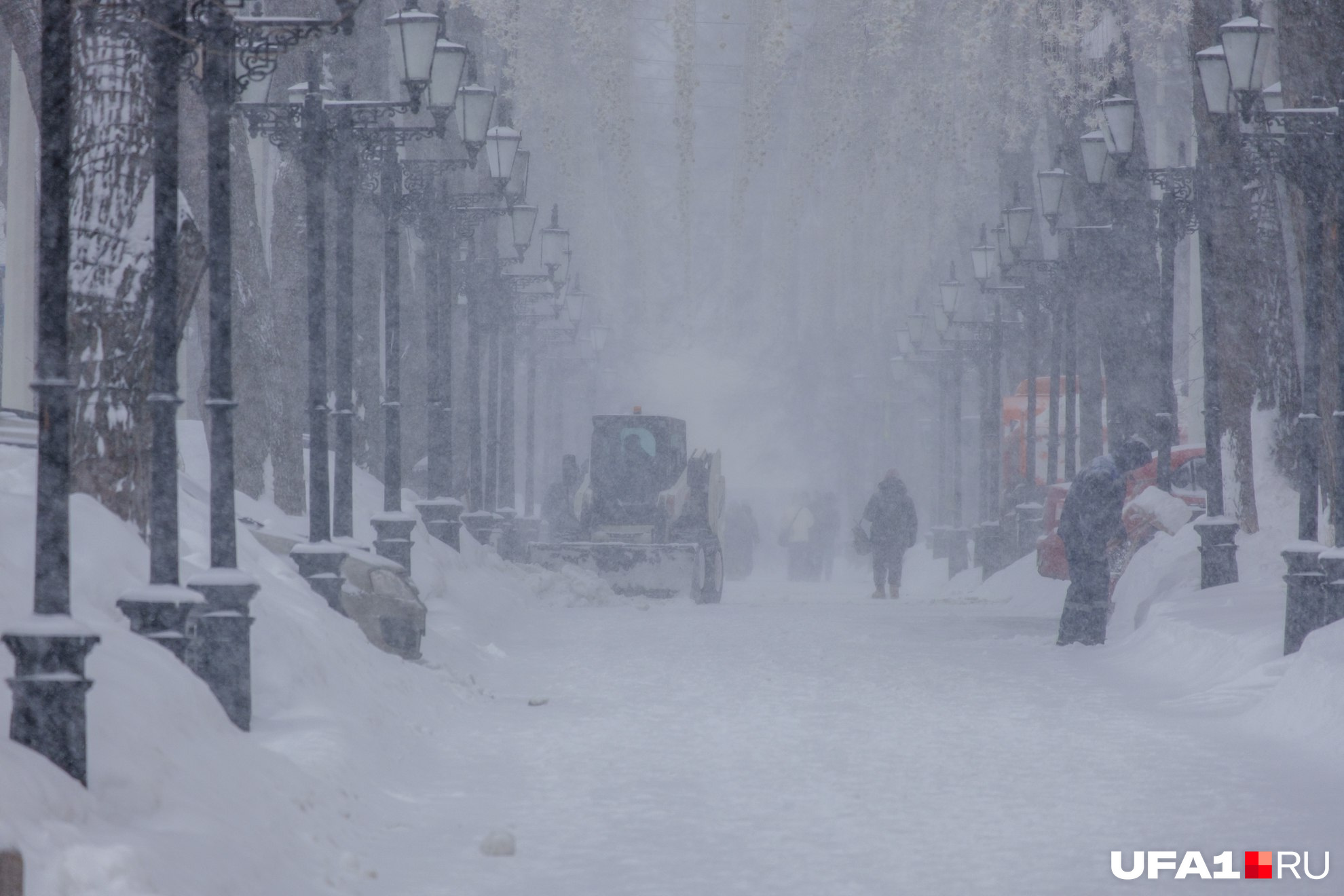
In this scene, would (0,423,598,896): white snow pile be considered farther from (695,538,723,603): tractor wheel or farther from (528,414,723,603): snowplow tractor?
(695,538,723,603): tractor wheel

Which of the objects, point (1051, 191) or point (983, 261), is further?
point (983, 261)

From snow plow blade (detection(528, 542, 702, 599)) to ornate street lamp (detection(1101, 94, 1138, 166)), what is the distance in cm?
850

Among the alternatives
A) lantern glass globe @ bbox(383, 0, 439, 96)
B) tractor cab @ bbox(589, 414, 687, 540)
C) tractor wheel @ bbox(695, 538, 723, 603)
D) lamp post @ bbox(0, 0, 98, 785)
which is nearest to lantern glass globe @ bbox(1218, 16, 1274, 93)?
lantern glass globe @ bbox(383, 0, 439, 96)

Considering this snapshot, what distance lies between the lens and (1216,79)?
13664mm

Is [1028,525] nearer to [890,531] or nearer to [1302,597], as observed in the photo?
[890,531]

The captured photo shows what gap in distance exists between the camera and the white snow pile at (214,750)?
5.22m

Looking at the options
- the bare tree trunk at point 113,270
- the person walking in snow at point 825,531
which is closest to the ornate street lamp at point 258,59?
the bare tree trunk at point 113,270

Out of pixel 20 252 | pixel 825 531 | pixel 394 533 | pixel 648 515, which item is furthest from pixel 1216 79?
pixel 825 531

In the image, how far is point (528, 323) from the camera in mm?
34469

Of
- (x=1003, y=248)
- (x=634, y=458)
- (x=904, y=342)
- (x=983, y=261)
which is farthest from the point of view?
(x=904, y=342)

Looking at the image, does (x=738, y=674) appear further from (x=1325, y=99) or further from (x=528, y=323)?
(x=528, y=323)

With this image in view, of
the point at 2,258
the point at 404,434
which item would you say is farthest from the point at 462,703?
the point at 2,258

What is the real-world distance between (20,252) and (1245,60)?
1592 centimetres

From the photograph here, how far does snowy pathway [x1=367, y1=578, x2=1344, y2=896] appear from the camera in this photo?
21.4 feet
